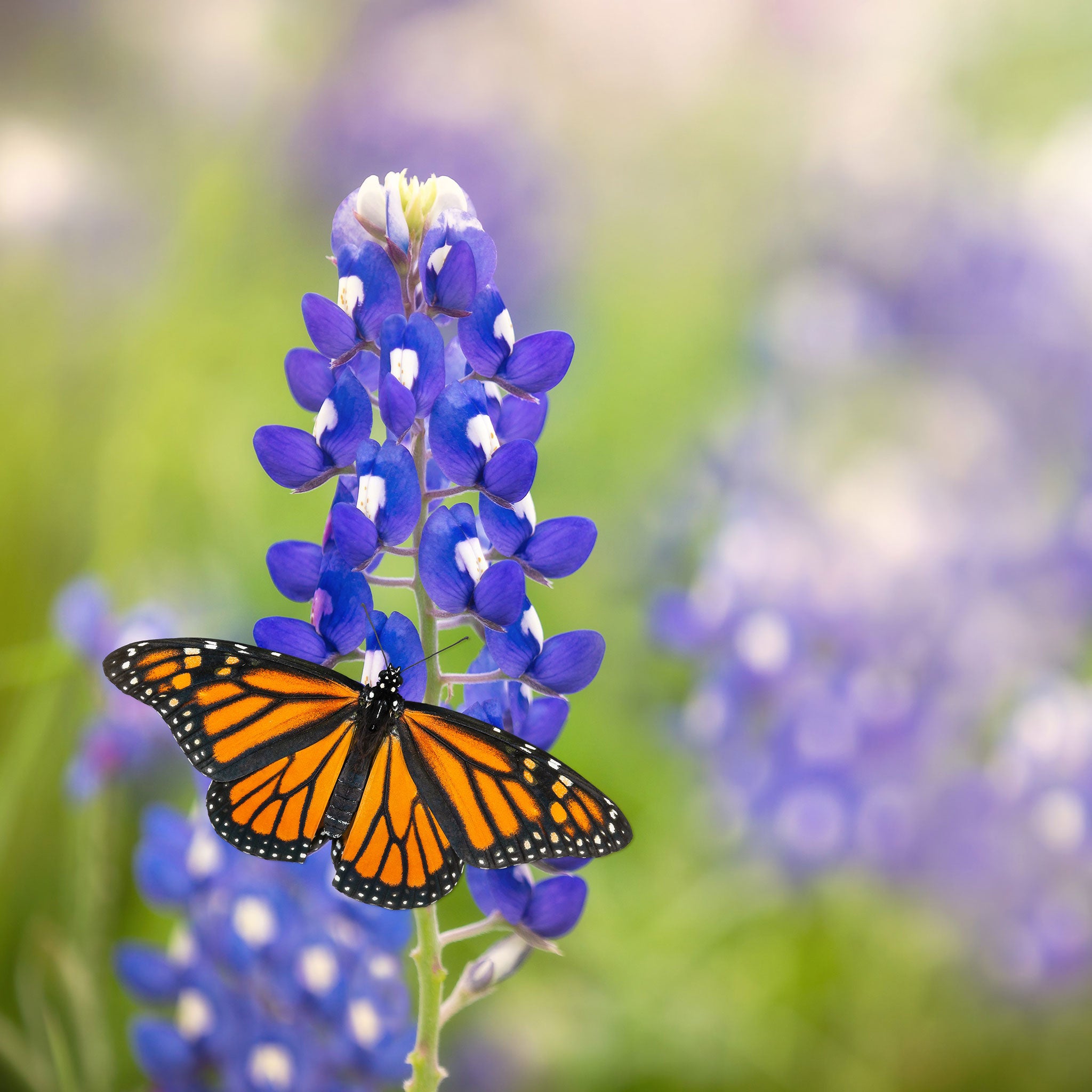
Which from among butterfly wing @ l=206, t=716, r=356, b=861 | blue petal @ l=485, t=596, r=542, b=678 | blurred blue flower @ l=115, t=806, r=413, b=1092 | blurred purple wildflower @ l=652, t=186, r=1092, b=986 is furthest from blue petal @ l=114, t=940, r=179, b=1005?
blurred purple wildflower @ l=652, t=186, r=1092, b=986

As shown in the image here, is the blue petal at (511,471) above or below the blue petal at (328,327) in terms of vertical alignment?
below

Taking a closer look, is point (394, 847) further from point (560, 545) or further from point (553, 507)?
point (553, 507)

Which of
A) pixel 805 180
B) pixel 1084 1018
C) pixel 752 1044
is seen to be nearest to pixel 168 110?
pixel 805 180

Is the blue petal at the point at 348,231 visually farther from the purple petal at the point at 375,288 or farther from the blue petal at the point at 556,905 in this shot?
the blue petal at the point at 556,905

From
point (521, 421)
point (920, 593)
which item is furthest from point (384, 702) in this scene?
point (920, 593)

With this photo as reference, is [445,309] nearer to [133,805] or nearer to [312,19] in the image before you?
[133,805]

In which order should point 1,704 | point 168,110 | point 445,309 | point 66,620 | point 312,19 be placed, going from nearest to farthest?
point 445,309
point 66,620
point 1,704
point 168,110
point 312,19

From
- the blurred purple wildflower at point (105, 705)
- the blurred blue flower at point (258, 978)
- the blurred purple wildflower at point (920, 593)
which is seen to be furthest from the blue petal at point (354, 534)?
the blurred purple wildflower at point (920, 593)
